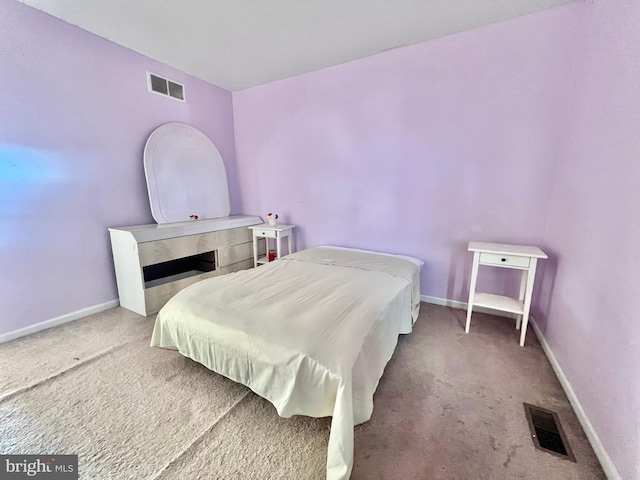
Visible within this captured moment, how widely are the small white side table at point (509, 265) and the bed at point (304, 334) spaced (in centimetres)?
53

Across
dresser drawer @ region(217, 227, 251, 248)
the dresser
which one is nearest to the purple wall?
dresser drawer @ region(217, 227, 251, 248)

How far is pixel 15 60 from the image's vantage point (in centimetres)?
195

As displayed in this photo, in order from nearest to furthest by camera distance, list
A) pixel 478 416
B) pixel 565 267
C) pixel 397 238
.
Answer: pixel 478 416 → pixel 565 267 → pixel 397 238

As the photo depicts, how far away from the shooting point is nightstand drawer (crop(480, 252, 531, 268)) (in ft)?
6.33

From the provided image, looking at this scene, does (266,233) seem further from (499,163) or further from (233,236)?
(499,163)

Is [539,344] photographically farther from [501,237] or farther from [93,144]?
[93,144]

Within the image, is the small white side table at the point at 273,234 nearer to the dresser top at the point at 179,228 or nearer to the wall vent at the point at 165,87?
the dresser top at the point at 179,228

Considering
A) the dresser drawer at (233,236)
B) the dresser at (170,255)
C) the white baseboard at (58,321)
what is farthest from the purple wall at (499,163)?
the white baseboard at (58,321)

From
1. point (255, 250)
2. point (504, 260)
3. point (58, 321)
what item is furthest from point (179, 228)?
point (504, 260)

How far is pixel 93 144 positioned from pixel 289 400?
276 centimetres

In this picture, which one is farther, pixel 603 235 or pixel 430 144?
pixel 430 144

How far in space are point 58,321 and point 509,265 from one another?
12.2 ft

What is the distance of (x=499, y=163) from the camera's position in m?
2.27

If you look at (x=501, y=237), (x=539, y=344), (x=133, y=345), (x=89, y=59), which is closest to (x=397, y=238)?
(x=501, y=237)
